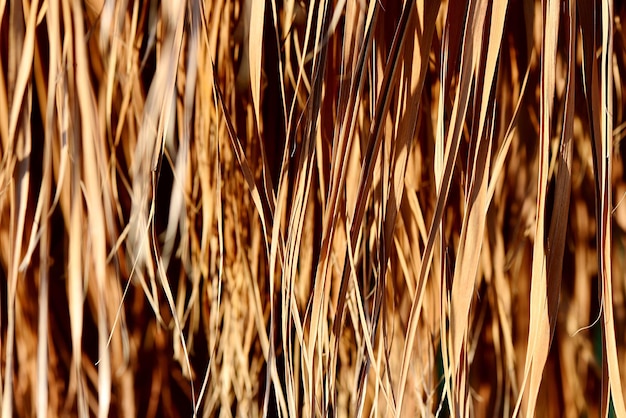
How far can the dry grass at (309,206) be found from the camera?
49 centimetres

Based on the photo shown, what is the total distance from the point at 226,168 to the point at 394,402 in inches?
10.5

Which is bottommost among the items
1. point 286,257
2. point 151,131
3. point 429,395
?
point 429,395

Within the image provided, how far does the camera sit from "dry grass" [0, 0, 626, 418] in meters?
0.49

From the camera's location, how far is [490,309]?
64cm

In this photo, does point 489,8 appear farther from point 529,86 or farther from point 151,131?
point 151,131

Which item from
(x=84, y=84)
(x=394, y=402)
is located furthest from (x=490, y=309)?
(x=84, y=84)

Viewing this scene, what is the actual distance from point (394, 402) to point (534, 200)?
247mm

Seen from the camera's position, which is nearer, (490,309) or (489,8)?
(489,8)

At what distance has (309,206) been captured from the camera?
62 cm

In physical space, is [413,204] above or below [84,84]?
below

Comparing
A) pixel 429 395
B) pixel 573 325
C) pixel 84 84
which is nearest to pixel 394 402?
pixel 429 395

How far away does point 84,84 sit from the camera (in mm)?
539

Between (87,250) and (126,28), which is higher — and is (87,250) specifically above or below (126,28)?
below

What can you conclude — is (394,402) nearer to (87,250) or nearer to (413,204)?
(413,204)
